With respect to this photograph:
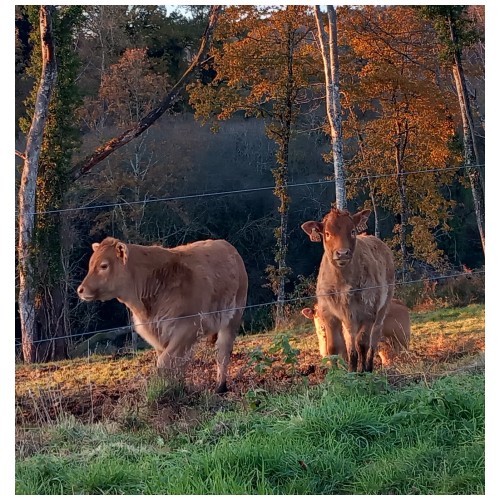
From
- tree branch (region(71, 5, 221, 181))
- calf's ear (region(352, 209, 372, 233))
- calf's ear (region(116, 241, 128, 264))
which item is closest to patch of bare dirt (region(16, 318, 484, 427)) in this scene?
calf's ear (region(116, 241, 128, 264))

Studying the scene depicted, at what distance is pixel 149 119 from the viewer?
8.99 metres

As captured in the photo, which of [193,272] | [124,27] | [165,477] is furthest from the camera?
[124,27]

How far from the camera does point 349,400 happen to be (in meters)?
5.64

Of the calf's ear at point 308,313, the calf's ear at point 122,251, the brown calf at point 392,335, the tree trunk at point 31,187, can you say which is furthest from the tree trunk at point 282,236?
the tree trunk at point 31,187

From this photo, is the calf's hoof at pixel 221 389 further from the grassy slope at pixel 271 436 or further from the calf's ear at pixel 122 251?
the calf's ear at pixel 122 251

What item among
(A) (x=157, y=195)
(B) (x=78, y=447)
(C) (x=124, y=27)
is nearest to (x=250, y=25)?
(C) (x=124, y=27)

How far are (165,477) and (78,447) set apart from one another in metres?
0.92

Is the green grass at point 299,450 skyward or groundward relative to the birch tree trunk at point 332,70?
groundward

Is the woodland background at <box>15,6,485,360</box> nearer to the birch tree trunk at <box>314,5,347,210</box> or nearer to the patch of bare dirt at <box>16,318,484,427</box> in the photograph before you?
the birch tree trunk at <box>314,5,347,210</box>

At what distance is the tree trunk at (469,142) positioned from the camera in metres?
7.07

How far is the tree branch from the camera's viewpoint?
26.3ft

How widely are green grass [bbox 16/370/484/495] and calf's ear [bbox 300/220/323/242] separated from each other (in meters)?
1.26

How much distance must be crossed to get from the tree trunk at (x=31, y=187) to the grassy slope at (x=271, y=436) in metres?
0.44
